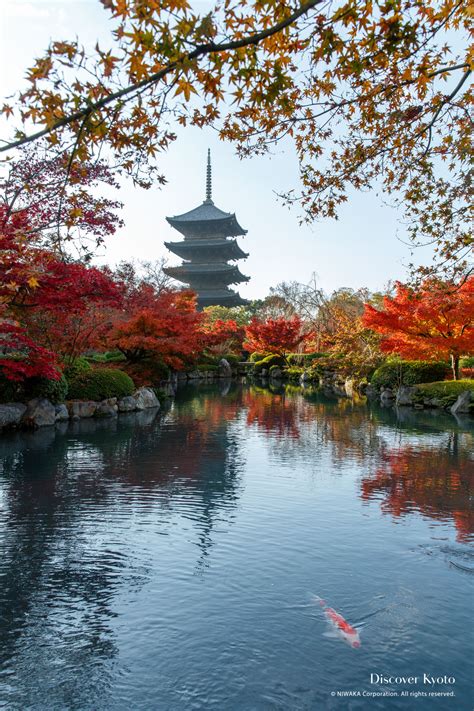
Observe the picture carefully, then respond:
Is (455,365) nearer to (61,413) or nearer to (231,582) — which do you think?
(61,413)

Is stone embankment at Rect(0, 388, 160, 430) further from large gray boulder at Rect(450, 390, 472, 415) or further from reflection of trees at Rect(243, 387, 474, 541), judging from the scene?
large gray boulder at Rect(450, 390, 472, 415)

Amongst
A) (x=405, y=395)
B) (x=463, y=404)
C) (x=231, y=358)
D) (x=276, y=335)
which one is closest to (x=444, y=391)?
(x=463, y=404)

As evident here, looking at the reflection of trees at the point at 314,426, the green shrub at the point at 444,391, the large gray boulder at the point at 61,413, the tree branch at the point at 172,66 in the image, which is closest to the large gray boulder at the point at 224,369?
the reflection of trees at the point at 314,426

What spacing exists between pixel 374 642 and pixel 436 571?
1.24 metres

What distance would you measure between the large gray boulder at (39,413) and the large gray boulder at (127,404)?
2.71m

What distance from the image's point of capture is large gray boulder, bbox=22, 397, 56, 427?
34.8 ft

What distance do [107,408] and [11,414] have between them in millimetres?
3066

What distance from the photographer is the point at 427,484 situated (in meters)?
6.91

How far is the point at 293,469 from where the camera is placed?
7793 mm

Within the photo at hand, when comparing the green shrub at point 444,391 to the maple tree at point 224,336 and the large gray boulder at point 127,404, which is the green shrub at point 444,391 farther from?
the maple tree at point 224,336

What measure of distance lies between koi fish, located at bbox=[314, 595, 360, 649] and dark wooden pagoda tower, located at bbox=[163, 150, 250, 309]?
38759mm

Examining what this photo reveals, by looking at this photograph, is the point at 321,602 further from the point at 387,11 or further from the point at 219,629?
the point at 387,11

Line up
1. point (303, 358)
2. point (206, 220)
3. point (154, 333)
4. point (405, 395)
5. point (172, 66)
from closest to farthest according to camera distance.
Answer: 1. point (172, 66)
2. point (154, 333)
3. point (405, 395)
4. point (303, 358)
5. point (206, 220)

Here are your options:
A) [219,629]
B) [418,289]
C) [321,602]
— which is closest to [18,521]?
[219,629]
